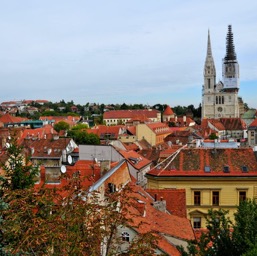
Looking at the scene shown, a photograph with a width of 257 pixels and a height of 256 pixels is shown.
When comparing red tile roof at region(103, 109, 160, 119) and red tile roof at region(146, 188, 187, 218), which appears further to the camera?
red tile roof at region(103, 109, 160, 119)

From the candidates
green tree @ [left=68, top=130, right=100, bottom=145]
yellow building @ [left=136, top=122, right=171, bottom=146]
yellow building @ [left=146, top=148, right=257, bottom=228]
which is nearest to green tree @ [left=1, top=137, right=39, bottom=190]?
yellow building @ [left=146, top=148, right=257, bottom=228]

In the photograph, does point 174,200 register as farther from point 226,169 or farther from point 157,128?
point 157,128

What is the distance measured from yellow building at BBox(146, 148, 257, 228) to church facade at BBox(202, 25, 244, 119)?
120 metres

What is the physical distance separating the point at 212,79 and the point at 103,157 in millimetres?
118626

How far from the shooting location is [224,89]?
15412cm

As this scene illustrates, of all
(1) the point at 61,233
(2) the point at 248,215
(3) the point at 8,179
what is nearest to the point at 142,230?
(2) the point at 248,215

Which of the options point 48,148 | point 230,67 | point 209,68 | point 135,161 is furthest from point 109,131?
point 230,67

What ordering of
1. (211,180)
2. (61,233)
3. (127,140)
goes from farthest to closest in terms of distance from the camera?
(127,140) → (211,180) → (61,233)

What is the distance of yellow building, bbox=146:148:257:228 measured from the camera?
31.5 metres

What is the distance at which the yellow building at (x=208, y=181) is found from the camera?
31.5 metres

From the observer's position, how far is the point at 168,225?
20656 millimetres

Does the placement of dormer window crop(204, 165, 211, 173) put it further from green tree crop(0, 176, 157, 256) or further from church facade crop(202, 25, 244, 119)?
church facade crop(202, 25, 244, 119)

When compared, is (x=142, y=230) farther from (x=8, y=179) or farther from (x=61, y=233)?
(x=61, y=233)

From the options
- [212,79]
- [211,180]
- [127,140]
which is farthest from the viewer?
[212,79]
